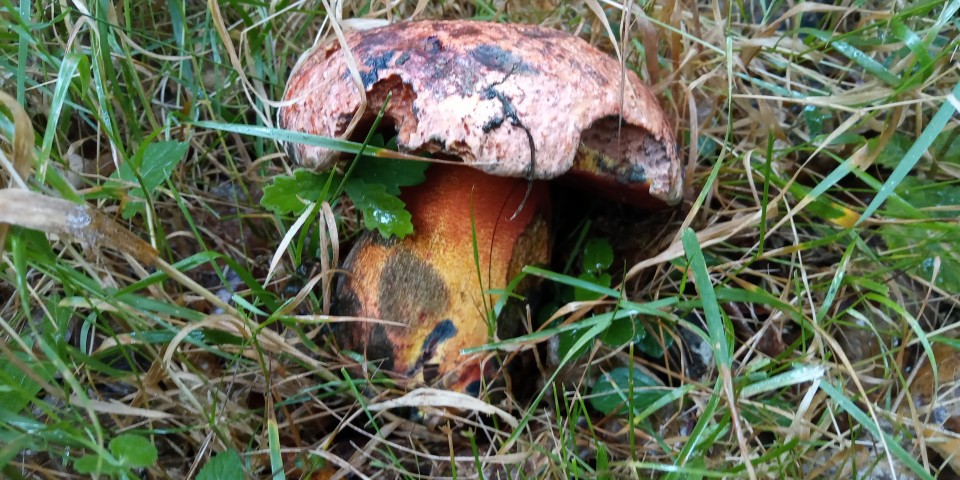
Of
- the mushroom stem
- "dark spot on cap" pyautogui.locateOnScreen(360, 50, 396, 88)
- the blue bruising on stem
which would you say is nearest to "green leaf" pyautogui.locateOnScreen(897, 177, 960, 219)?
the mushroom stem

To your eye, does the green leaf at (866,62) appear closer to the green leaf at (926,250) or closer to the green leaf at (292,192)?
the green leaf at (926,250)

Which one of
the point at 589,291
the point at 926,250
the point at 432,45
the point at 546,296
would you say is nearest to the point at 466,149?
the point at 432,45

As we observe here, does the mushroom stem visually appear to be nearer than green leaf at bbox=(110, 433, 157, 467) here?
No

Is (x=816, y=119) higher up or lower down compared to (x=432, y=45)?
lower down

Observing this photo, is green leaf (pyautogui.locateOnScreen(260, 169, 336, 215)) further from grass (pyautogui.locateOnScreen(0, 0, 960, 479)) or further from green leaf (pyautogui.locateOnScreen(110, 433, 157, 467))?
green leaf (pyautogui.locateOnScreen(110, 433, 157, 467))

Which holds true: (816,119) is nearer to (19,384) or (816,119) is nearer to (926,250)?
(926,250)

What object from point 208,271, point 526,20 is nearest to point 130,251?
point 208,271
